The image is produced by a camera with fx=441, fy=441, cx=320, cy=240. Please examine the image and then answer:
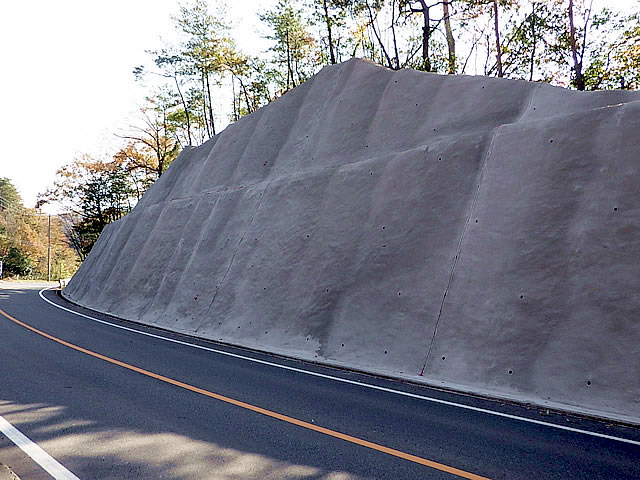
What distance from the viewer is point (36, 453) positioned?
4348mm

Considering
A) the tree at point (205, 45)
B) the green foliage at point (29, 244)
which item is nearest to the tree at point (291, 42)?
the tree at point (205, 45)

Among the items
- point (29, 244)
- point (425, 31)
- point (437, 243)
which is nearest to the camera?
point (437, 243)

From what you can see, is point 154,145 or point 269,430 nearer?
point 269,430

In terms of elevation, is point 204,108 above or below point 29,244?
above

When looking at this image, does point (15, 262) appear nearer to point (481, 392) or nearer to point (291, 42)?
point (291, 42)

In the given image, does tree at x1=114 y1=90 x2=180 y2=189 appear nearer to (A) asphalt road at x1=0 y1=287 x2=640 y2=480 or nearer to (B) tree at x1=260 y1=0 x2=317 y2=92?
(B) tree at x1=260 y1=0 x2=317 y2=92

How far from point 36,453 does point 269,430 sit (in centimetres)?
233

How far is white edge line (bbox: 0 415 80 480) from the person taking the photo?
390 cm

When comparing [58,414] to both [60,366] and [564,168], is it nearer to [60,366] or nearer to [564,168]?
[60,366]

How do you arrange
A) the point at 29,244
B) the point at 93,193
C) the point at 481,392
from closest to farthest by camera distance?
the point at 481,392
the point at 93,193
the point at 29,244

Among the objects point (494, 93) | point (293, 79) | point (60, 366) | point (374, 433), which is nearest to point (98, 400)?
point (60, 366)

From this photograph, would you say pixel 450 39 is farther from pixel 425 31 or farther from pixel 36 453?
pixel 36 453

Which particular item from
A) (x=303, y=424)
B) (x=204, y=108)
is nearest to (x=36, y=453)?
(x=303, y=424)

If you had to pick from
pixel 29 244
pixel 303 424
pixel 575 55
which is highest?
pixel 575 55
